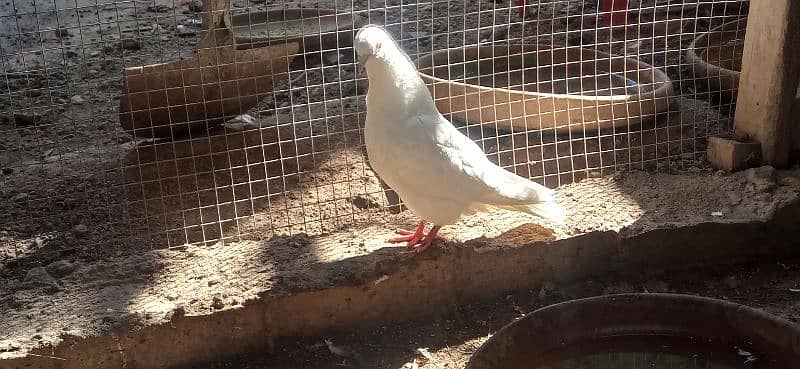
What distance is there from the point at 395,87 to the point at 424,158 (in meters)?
0.27

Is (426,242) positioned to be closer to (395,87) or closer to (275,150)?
(395,87)

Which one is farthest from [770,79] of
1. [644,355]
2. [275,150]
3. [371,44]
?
[275,150]

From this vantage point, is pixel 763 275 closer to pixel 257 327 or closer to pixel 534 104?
pixel 534 104

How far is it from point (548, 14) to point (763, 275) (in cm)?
314

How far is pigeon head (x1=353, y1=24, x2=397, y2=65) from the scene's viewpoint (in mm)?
3020

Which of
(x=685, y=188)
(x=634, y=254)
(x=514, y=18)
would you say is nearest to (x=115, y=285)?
(x=634, y=254)

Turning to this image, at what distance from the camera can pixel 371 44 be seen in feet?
9.93

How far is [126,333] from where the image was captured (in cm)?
294

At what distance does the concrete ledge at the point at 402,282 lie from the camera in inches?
117

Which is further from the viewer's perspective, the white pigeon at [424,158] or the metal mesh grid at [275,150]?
the metal mesh grid at [275,150]

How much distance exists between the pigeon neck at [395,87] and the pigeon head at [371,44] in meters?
0.04

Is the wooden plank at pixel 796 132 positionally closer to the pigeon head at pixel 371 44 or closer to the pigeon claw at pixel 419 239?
the pigeon claw at pixel 419 239

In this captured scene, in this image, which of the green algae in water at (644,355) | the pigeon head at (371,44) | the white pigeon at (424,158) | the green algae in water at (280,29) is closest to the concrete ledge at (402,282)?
the white pigeon at (424,158)

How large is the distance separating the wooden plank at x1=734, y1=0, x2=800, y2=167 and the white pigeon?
3.93ft
